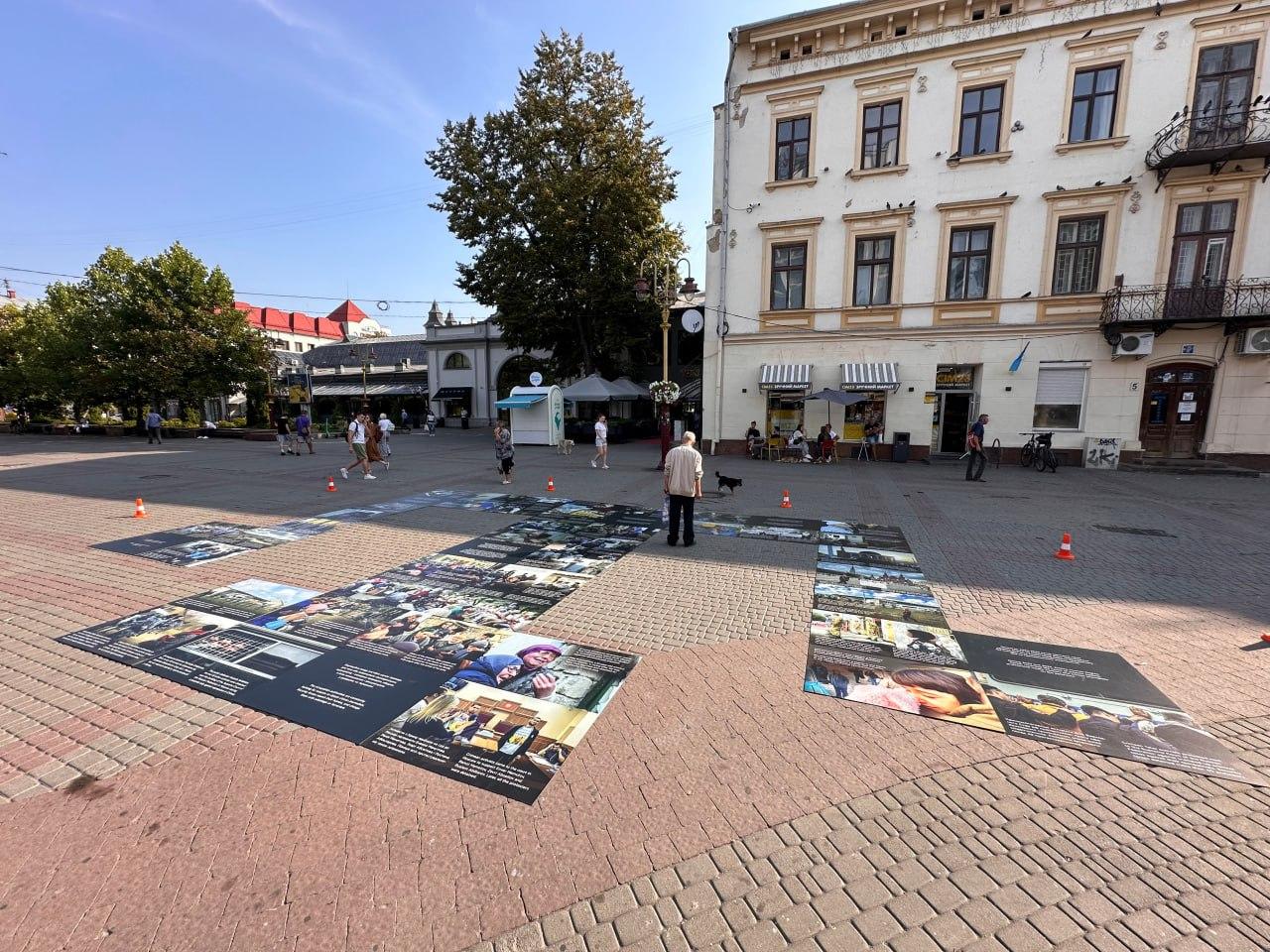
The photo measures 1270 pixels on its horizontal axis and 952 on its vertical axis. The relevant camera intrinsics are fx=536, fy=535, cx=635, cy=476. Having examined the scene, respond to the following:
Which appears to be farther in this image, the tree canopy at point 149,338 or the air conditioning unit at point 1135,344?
the tree canopy at point 149,338

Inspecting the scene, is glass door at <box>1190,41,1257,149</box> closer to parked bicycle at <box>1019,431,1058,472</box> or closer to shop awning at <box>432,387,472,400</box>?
parked bicycle at <box>1019,431,1058,472</box>

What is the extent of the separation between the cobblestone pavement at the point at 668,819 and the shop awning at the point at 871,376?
13.5 metres

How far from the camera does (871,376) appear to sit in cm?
1852

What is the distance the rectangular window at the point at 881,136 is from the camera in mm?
18109

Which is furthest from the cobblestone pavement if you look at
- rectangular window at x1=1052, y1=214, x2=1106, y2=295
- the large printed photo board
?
rectangular window at x1=1052, y1=214, x2=1106, y2=295

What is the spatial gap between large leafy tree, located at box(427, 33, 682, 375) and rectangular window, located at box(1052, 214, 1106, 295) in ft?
51.6

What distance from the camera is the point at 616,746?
3.45 metres

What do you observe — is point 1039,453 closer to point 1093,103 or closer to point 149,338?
point 1093,103

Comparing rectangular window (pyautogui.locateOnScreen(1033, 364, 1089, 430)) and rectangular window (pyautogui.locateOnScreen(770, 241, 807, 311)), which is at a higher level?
rectangular window (pyautogui.locateOnScreen(770, 241, 807, 311))

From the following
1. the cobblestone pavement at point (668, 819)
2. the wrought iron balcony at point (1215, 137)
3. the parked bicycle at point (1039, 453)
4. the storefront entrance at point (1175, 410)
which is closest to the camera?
the cobblestone pavement at point (668, 819)

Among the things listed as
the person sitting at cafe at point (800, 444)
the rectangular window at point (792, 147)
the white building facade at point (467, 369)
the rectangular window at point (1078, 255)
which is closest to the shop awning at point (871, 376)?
the person sitting at cafe at point (800, 444)

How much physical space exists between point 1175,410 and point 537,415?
925 inches

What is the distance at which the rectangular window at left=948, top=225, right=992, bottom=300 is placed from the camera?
17.7 metres

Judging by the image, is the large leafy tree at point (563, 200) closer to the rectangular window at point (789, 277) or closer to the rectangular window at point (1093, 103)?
the rectangular window at point (789, 277)
